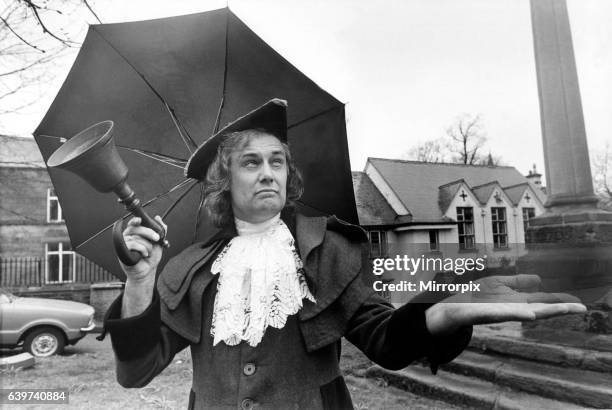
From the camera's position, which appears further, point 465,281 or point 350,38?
point 350,38

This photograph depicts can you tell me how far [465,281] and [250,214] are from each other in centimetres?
61

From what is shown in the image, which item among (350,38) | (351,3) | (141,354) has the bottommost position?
(141,354)

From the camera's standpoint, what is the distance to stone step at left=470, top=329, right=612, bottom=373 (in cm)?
182

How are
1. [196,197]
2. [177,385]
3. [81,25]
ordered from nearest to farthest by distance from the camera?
[196,197] < [81,25] < [177,385]

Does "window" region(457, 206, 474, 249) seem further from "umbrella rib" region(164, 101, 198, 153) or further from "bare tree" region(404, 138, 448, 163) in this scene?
"umbrella rib" region(164, 101, 198, 153)

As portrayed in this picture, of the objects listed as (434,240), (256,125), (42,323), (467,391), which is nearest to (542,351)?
(467,391)

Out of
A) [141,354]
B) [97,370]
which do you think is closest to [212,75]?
[141,354]

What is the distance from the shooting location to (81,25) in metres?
1.89

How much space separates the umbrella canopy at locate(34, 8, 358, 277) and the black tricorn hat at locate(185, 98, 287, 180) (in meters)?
0.17

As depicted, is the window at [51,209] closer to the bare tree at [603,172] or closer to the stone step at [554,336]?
the stone step at [554,336]

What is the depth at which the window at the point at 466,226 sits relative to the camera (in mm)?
1431

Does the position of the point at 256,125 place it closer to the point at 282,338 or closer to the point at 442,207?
the point at 282,338

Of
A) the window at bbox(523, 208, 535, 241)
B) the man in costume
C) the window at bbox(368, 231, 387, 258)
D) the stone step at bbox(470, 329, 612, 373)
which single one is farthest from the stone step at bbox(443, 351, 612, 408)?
the window at bbox(368, 231, 387, 258)

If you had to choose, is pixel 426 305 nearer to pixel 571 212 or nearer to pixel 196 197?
pixel 196 197
